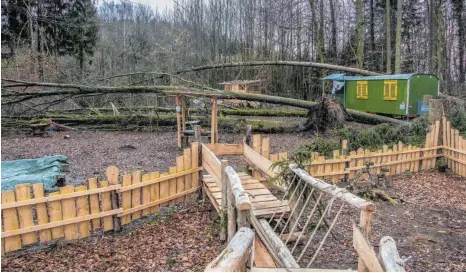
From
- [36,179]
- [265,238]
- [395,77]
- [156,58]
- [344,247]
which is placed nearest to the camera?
[265,238]

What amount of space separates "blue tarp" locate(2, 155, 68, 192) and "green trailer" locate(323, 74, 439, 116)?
1179 centimetres

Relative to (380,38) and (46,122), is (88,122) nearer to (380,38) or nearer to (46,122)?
(46,122)

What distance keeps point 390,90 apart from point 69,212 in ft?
45.2

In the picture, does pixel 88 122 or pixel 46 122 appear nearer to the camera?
pixel 46 122

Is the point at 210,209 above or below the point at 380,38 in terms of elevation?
below

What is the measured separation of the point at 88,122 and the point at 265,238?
11.2 m

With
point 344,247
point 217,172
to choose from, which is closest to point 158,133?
point 217,172

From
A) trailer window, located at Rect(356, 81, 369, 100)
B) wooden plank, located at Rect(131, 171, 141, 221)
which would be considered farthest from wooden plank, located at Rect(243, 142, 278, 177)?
trailer window, located at Rect(356, 81, 369, 100)

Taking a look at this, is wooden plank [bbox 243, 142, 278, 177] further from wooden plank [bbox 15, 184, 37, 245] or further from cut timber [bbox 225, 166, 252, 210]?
wooden plank [bbox 15, 184, 37, 245]

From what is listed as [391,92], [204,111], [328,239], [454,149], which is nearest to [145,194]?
[328,239]

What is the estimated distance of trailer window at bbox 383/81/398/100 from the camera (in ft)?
47.9

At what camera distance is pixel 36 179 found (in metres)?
5.81

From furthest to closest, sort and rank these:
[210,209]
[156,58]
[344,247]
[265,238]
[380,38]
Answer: [380,38], [156,58], [210,209], [344,247], [265,238]

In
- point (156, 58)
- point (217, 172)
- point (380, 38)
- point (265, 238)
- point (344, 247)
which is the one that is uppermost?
point (380, 38)
